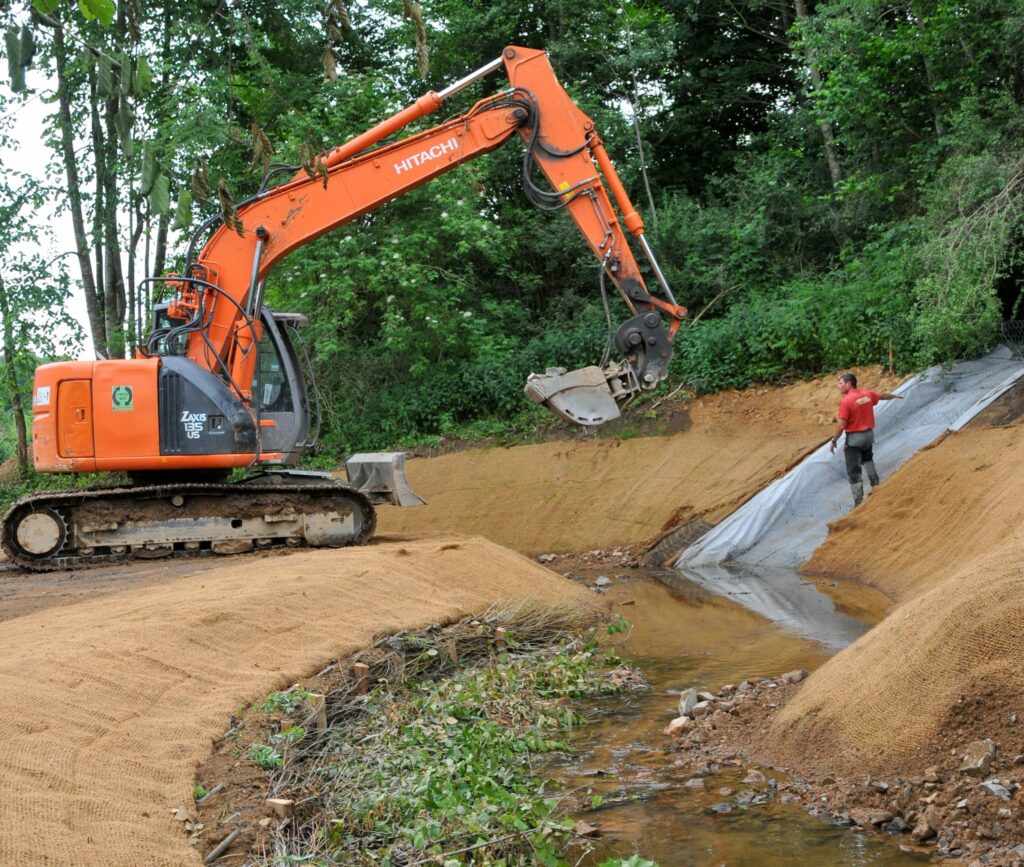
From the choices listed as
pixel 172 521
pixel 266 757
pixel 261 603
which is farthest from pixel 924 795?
pixel 172 521

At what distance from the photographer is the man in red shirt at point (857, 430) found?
14.0 m

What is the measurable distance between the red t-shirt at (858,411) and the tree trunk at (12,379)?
58.0ft

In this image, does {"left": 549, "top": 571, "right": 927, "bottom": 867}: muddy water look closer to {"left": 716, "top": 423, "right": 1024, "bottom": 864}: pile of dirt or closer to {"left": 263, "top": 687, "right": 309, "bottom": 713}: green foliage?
{"left": 716, "top": 423, "right": 1024, "bottom": 864}: pile of dirt

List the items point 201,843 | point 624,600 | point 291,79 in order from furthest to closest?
point 291,79 → point 624,600 → point 201,843

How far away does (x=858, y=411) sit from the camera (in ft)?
46.1

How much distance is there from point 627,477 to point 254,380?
6.59 meters

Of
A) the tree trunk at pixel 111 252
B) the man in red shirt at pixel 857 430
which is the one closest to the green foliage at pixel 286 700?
the man in red shirt at pixel 857 430

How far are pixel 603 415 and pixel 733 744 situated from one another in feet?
18.7

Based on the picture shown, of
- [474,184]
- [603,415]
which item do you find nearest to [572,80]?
[474,184]

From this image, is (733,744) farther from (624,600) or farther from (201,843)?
(624,600)

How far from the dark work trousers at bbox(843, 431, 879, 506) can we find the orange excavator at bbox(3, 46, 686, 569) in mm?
2789

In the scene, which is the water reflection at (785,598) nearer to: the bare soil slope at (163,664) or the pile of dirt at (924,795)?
the bare soil slope at (163,664)

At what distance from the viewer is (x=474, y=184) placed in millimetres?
21750

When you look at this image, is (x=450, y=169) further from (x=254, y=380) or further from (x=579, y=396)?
(x=254, y=380)
